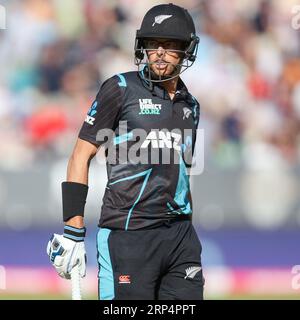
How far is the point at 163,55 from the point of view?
13.7 feet

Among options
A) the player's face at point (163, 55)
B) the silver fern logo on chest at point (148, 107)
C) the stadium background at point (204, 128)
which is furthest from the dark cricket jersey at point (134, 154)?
the stadium background at point (204, 128)

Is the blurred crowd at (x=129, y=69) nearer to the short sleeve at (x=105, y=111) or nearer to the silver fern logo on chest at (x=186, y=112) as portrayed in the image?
the silver fern logo on chest at (x=186, y=112)

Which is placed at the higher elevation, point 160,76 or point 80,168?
point 160,76

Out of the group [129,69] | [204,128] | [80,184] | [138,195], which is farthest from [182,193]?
[129,69]

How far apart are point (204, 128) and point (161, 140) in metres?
4.73

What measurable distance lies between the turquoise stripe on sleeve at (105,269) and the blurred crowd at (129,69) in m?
4.45

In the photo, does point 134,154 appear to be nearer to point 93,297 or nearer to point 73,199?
point 73,199

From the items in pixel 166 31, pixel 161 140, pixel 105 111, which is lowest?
pixel 161 140

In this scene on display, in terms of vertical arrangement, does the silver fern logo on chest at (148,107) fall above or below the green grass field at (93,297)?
above

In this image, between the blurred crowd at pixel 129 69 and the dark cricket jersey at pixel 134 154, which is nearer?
the dark cricket jersey at pixel 134 154

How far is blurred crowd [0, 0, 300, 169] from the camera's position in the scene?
28.7 ft

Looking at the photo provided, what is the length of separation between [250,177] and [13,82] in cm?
295

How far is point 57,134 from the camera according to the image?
866 cm

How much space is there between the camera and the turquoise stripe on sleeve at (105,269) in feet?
13.1
